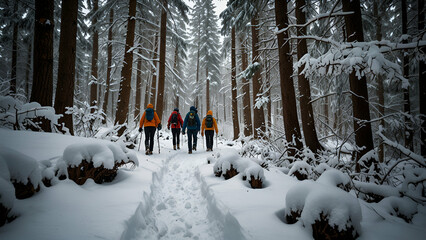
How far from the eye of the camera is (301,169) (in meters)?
3.94

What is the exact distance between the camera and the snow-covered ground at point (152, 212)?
172 cm

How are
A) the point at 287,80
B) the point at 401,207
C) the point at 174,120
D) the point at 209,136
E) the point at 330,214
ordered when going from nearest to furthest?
the point at 330,214 < the point at 401,207 < the point at 287,80 < the point at 209,136 < the point at 174,120

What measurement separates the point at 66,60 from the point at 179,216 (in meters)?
5.80

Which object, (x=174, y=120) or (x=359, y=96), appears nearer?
(x=359, y=96)

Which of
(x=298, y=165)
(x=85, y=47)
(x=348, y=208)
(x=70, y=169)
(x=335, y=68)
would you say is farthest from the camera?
(x=85, y=47)

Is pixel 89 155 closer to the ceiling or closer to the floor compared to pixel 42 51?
closer to the floor

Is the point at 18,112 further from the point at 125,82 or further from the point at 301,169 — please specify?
the point at 301,169

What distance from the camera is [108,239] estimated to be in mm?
1613

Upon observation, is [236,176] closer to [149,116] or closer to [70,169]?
[70,169]

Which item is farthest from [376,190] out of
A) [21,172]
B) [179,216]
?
[21,172]

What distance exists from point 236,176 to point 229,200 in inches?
42.4

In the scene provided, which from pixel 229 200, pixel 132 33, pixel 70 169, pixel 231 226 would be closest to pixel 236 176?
pixel 229 200

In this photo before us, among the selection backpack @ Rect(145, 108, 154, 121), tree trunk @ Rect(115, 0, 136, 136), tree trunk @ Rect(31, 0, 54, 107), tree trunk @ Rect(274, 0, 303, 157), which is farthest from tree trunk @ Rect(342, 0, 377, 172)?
tree trunk @ Rect(31, 0, 54, 107)

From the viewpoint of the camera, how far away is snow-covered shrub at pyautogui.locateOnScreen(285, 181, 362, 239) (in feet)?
5.49
